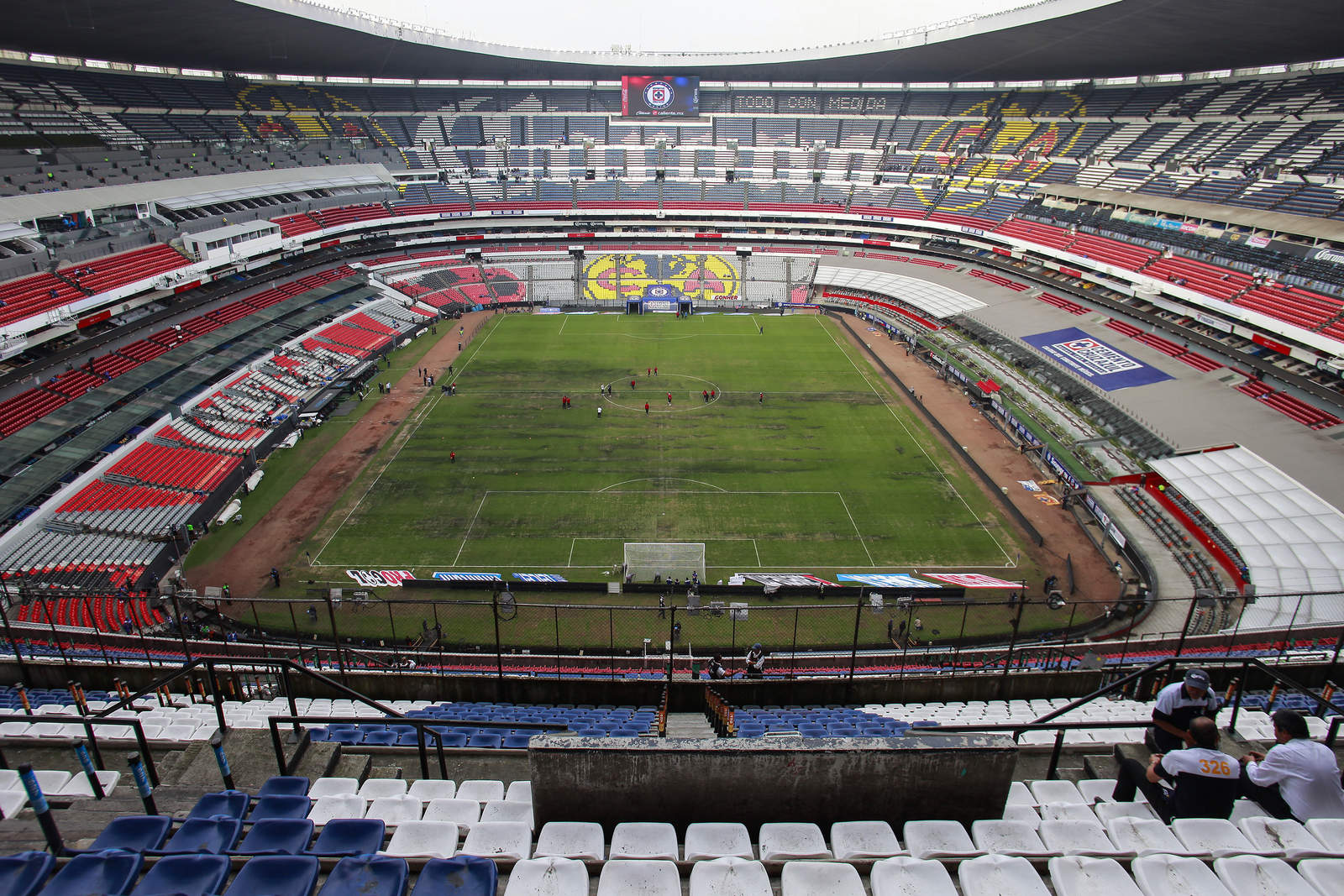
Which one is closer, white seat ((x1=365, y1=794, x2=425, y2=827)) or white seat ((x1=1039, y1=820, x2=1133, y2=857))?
white seat ((x1=1039, y1=820, x2=1133, y2=857))

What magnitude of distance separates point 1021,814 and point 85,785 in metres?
9.54

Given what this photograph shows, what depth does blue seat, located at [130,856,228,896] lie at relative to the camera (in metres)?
5.48

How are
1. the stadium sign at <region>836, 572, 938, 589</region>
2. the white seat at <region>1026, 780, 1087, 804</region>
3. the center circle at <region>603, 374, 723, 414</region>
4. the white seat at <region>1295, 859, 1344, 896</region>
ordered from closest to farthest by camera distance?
1. the white seat at <region>1295, 859, 1344, 896</region>
2. the white seat at <region>1026, 780, 1087, 804</region>
3. the stadium sign at <region>836, 572, 938, 589</region>
4. the center circle at <region>603, 374, 723, 414</region>

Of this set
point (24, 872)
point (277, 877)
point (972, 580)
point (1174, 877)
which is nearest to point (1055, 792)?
point (1174, 877)

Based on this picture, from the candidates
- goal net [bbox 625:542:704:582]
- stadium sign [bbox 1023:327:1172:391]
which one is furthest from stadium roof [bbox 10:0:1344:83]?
goal net [bbox 625:542:704:582]

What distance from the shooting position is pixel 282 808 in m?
6.75

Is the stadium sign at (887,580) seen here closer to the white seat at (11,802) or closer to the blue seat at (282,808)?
the blue seat at (282,808)

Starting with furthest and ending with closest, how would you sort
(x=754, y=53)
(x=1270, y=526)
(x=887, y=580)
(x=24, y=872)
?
(x=754, y=53)
(x=887, y=580)
(x=1270, y=526)
(x=24, y=872)

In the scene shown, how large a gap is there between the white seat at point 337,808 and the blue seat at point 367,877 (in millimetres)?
1301

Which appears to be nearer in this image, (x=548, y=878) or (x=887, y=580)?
(x=548, y=878)

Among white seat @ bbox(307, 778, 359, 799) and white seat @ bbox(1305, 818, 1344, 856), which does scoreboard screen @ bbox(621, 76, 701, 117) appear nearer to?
white seat @ bbox(307, 778, 359, 799)

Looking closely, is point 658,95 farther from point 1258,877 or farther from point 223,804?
point 1258,877

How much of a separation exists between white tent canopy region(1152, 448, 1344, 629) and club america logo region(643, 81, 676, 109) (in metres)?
63.4

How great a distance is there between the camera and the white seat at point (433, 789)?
7633 mm
